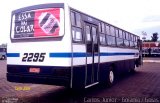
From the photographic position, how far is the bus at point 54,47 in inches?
318

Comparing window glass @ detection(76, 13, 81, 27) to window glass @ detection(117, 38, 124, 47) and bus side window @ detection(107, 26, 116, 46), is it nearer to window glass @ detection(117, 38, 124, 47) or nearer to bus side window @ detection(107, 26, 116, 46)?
bus side window @ detection(107, 26, 116, 46)

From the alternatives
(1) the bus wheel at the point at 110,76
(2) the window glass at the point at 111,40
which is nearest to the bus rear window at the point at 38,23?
(2) the window glass at the point at 111,40

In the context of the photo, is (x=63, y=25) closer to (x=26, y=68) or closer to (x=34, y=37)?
(x=34, y=37)

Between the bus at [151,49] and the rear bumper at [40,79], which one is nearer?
the rear bumper at [40,79]

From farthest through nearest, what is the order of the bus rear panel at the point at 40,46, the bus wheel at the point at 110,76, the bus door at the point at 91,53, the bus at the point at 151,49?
the bus at the point at 151,49 < the bus wheel at the point at 110,76 < the bus door at the point at 91,53 < the bus rear panel at the point at 40,46

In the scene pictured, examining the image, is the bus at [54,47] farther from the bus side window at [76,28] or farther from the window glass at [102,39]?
the window glass at [102,39]

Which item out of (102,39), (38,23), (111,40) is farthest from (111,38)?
(38,23)

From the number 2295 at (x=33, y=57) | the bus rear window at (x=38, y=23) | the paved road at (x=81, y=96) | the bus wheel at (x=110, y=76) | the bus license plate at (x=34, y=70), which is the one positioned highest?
the bus rear window at (x=38, y=23)

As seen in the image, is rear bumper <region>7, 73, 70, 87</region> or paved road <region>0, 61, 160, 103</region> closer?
rear bumper <region>7, 73, 70, 87</region>

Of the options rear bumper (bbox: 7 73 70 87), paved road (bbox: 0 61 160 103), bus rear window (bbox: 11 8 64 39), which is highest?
bus rear window (bbox: 11 8 64 39)

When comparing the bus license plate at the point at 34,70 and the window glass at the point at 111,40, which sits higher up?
the window glass at the point at 111,40

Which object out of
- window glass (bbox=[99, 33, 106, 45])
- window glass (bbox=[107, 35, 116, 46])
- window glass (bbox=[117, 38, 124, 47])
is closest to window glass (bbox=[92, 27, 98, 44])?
window glass (bbox=[99, 33, 106, 45])

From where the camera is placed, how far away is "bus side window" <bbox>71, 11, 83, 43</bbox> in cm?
841

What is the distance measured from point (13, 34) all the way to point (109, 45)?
4.77 metres
